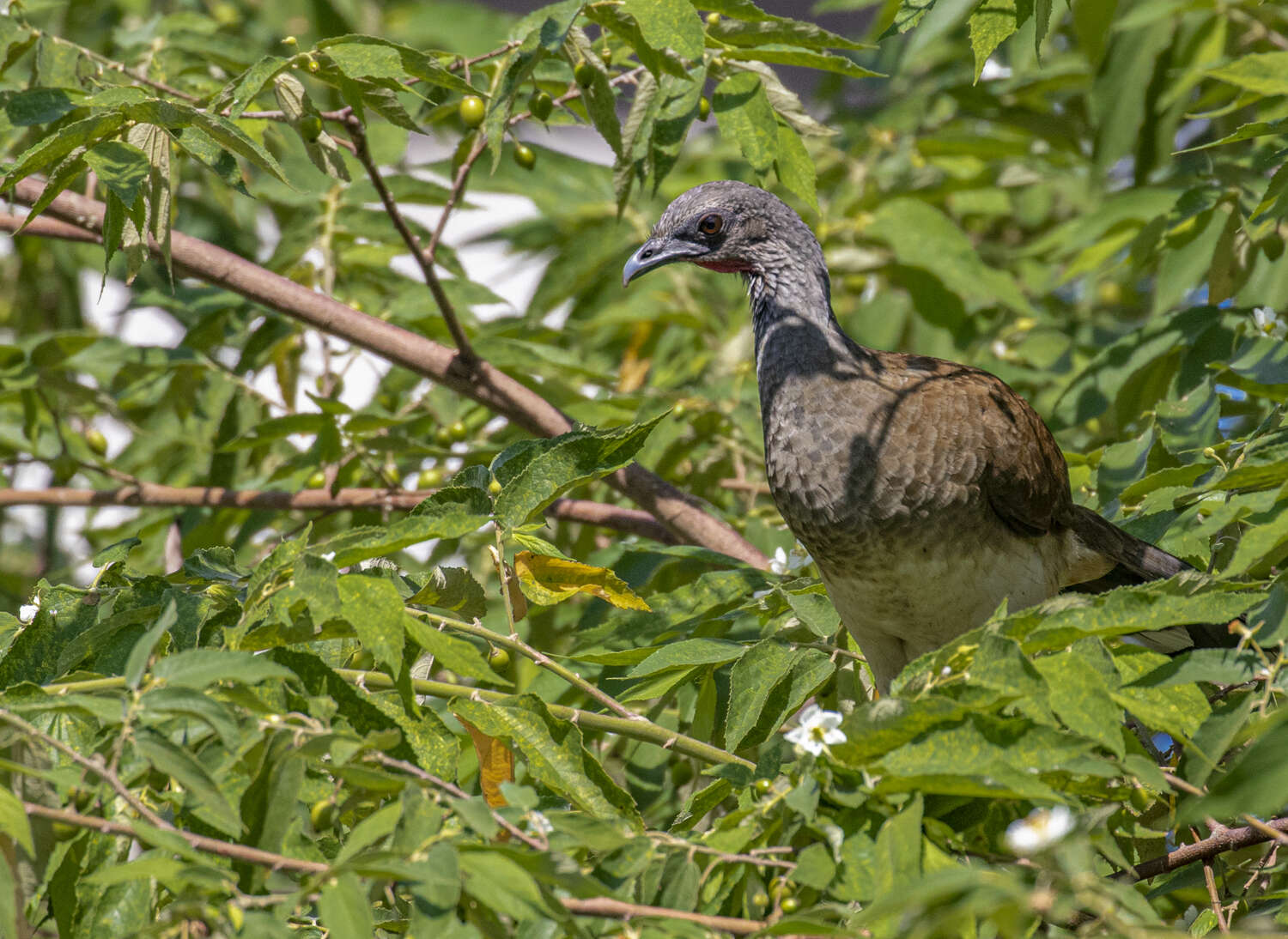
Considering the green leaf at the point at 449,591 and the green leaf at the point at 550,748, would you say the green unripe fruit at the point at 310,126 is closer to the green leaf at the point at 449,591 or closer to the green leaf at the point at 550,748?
the green leaf at the point at 449,591

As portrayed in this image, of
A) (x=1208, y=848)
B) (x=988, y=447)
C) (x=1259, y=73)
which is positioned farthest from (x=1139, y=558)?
(x=1208, y=848)

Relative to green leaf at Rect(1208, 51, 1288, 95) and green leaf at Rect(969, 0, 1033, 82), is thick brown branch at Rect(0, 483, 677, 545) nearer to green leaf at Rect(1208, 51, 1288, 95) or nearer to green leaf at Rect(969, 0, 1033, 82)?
green leaf at Rect(969, 0, 1033, 82)

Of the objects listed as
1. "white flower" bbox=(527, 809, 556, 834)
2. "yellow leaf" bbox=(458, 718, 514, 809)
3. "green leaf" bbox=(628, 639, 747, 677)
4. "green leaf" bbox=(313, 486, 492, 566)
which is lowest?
"yellow leaf" bbox=(458, 718, 514, 809)

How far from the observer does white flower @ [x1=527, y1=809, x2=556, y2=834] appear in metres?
1.70

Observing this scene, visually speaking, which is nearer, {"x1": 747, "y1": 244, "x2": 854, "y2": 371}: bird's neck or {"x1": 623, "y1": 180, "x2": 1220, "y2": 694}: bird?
{"x1": 623, "y1": 180, "x2": 1220, "y2": 694}: bird

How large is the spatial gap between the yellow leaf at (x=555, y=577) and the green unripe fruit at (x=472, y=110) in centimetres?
121

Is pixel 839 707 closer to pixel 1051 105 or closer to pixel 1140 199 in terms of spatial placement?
pixel 1140 199

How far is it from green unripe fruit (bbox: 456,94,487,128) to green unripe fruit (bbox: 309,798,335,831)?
1702 millimetres

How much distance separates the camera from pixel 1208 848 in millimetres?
2035

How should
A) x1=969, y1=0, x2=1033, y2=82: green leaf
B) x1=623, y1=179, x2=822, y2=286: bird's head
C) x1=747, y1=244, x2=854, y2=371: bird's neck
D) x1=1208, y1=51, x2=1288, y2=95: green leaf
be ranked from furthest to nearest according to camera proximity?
x1=623, y1=179, x2=822, y2=286: bird's head, x1=747, y1=244, x2=854, y2=371: bird's neck, x1=1208, y1=51, x2=1288, y2=95: green leaf, x1=969, y1=0, x2=1033, y2=82: green leaf

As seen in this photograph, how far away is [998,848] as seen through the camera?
6.10ft

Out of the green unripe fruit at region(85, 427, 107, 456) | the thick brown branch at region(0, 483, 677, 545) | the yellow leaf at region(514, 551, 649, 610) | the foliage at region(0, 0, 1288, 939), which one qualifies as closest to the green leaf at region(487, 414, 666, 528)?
the foliage at region(0, 0, 1288, 939)

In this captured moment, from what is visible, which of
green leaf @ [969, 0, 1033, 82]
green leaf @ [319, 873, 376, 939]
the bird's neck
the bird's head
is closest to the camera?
green leaf @ [319, 873, 376, 939]

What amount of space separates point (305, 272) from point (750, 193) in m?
1.32
